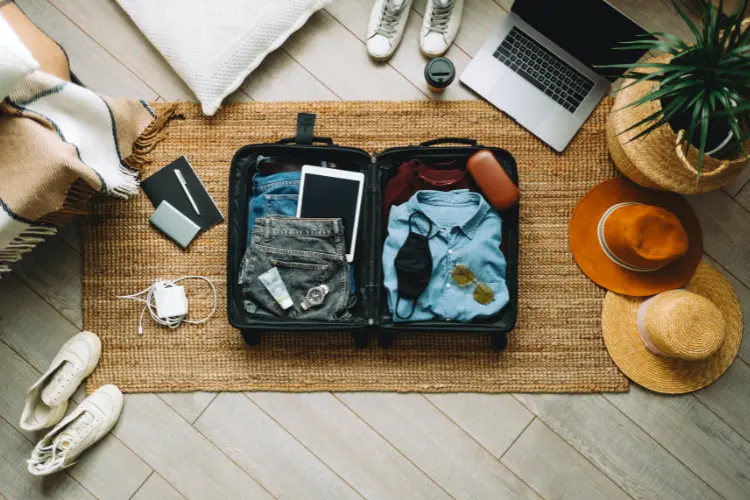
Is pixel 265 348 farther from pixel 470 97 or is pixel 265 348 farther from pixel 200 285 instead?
pixel 470 97

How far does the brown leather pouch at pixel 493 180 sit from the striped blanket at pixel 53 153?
78 cm

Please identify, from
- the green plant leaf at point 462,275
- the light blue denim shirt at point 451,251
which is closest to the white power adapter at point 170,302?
the light blue denim shirt at point 451,251

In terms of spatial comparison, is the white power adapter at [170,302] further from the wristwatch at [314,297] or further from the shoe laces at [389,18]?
the shoe laces at [389,18]

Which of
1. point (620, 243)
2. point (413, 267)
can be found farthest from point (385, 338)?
point (620, 243)

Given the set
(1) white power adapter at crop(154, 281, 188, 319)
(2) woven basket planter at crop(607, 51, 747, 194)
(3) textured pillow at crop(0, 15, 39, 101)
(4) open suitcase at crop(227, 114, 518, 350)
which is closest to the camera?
(3) textured pillow at crop(0, 15, 39, 101)

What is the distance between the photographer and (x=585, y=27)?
3.97ft

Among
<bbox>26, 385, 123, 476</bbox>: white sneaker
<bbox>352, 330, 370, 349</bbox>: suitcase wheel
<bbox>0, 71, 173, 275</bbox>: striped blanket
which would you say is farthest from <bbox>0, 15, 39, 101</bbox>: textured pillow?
<bbox>352, 330, 370, 349</bbox>: suitcase wheel

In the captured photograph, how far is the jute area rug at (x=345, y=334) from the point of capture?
1.33 m

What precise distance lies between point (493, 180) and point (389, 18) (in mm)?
487

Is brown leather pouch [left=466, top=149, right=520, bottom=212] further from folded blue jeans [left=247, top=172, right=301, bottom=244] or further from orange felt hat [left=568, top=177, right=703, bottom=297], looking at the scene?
folded blue jeans [left=247, top=172, right=301, bottom=244]

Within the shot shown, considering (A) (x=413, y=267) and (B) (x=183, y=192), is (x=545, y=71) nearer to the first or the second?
(A) (x=413, y=267)

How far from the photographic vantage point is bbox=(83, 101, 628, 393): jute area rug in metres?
1.33

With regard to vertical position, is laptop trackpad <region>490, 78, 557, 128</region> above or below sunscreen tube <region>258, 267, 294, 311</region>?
above

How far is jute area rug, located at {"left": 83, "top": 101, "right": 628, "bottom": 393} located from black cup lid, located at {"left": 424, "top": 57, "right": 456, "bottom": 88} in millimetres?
84
